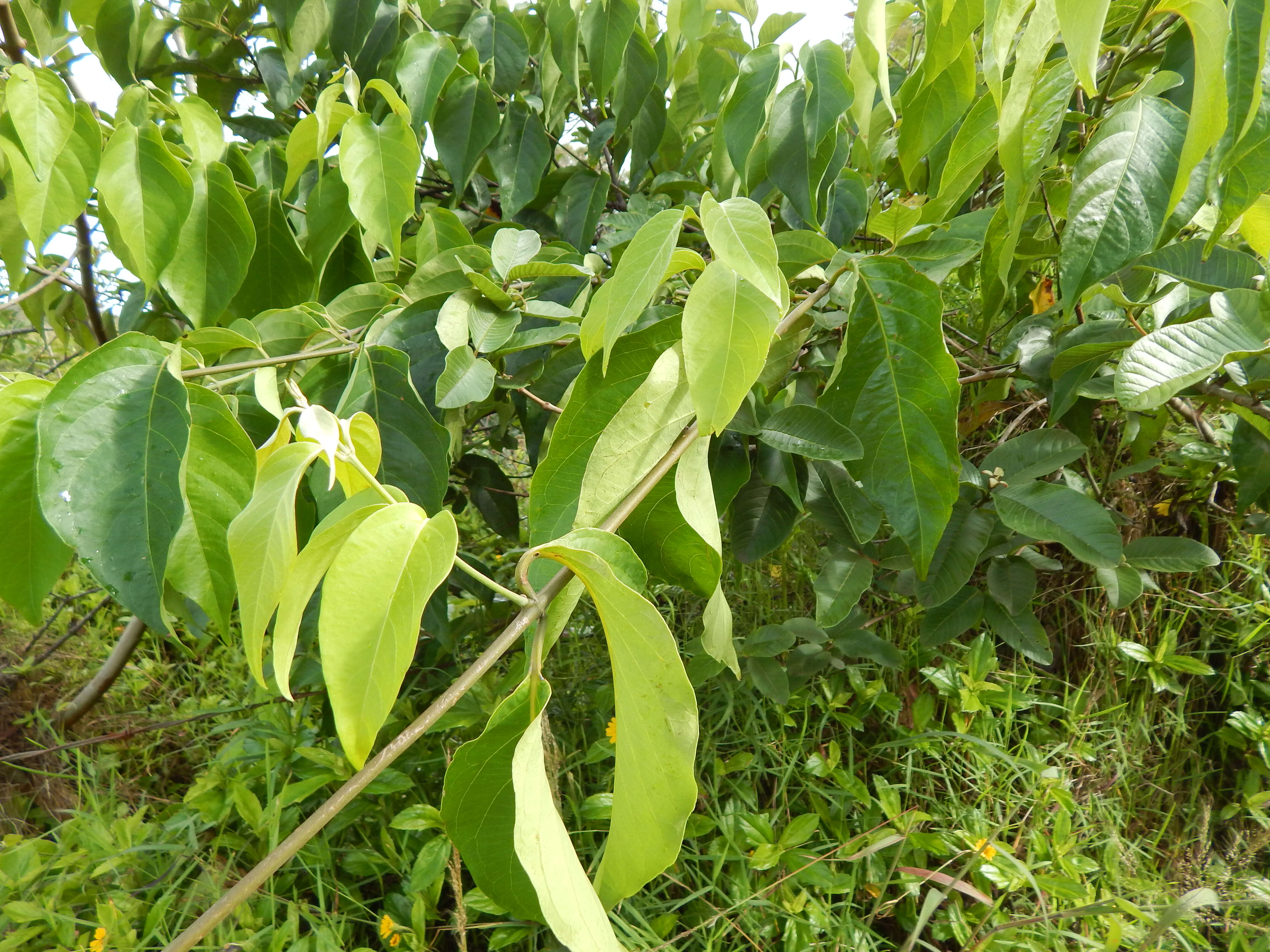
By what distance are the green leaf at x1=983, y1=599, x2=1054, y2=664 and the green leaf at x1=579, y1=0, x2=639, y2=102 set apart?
768 millimetres

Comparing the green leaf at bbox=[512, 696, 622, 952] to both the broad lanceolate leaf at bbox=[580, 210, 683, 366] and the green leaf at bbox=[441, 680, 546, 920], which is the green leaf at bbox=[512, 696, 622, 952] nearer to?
the green leaf at bbox=[441, 680, 546, 920]

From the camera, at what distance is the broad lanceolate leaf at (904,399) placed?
1.58 ft

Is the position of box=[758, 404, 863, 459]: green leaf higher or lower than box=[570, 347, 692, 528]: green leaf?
lower

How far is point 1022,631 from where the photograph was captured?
100 cm

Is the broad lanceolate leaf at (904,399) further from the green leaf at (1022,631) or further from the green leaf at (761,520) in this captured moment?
the green leaf at (1022,631)

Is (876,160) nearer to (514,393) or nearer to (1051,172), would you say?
(1051,172)

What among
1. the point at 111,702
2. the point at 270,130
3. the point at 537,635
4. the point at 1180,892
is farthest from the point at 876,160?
the point at 111,702

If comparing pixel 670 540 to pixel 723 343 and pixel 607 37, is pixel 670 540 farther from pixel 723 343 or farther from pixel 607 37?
pixel 607 37

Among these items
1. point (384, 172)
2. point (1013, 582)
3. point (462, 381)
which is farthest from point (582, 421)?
point (1013, 582)

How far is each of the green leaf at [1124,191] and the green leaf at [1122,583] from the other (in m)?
0.62

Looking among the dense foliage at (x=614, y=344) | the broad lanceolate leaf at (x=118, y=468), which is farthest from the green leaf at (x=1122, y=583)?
the broad lanceolate leaf at (x=118, y=468)

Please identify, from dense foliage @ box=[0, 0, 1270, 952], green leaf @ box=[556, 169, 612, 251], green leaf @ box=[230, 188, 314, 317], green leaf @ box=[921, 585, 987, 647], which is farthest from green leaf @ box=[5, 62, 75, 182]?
green leaf @ box=[921, 585, 987, 647]

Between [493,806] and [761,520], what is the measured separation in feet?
1.63

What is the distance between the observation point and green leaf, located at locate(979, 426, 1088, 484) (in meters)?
0.82
